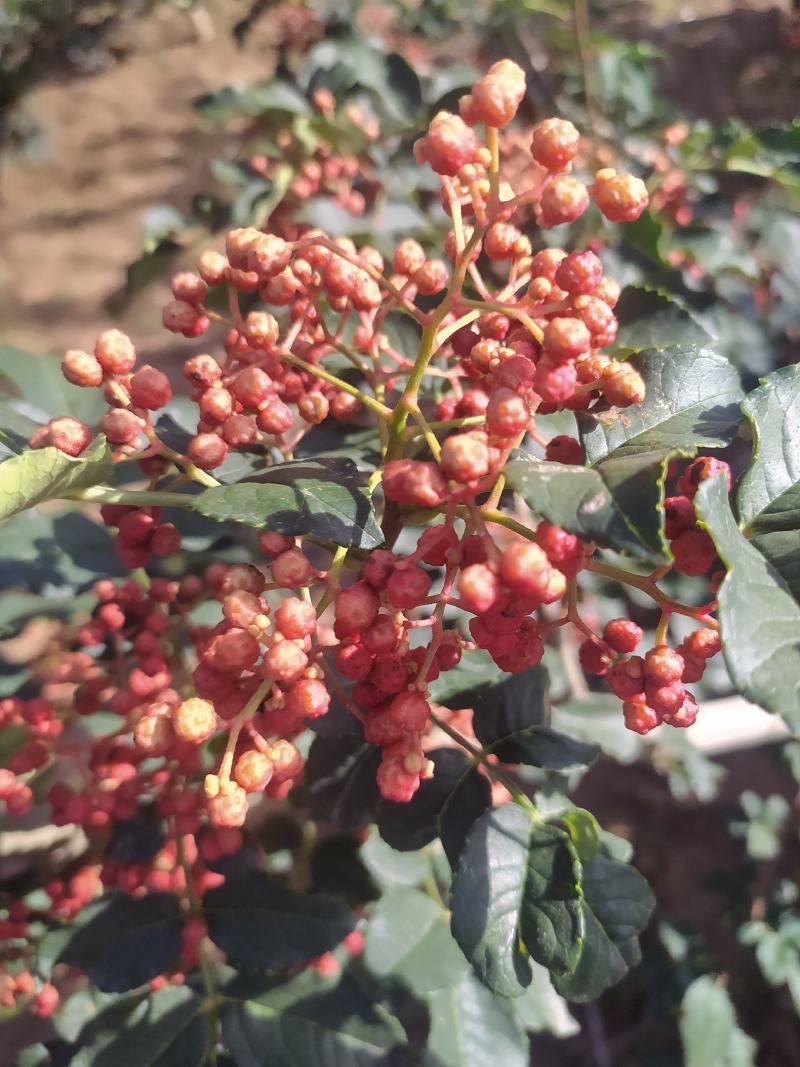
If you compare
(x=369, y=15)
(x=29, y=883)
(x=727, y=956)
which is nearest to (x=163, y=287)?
(x=369, y=15)

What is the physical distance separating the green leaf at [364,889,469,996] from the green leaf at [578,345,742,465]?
3.07ft

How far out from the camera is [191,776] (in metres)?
1.21

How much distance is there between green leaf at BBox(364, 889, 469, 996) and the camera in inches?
51.8

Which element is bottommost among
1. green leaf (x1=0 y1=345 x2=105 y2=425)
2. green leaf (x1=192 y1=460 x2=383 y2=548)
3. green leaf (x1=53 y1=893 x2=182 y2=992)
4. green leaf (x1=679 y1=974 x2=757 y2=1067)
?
green leaf (x1=679 y1=974 x2=757 y2=1067)

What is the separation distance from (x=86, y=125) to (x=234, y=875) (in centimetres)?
573

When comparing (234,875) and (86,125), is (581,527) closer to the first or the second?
(234,875)

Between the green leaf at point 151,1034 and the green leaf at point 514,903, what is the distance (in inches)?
22.2

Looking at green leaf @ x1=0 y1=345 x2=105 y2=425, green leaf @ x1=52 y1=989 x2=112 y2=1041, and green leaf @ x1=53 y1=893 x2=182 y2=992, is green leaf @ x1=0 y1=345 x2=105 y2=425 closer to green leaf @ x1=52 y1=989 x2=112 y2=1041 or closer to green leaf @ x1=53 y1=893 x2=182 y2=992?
green leaf @ x1=53 y1=893 x2=182 y2=992

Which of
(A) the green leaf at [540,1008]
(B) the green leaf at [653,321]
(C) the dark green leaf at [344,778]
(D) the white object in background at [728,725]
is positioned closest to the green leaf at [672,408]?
(B) the green leaf at [653,321]

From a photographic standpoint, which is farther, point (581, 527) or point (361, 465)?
point (361, 465)

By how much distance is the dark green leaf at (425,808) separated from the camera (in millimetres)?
1056

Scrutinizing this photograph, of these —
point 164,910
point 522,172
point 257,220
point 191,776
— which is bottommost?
point 164,910

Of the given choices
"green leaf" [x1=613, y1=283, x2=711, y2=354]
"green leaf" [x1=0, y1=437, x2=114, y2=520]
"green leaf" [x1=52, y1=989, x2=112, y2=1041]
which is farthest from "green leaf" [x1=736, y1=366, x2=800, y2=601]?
"green leaf" [x1=52, y1=989, x2=112, y2=1041]

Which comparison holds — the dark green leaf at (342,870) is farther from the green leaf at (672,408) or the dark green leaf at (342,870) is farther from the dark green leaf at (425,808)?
the green leaf at (672,408)
